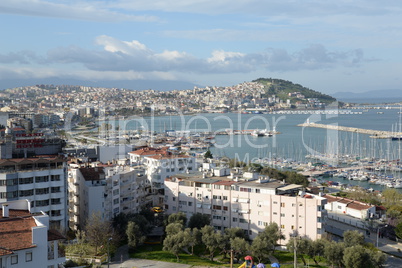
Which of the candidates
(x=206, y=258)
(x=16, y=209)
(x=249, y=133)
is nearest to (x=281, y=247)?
(x=206, y=258)

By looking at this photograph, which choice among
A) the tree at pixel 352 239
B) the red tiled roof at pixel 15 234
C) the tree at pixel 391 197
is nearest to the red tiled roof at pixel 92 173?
the red tiled roof at pixel 15 234

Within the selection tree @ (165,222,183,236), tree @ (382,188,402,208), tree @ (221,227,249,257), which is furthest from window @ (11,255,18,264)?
tree @ (382,188,402,208)

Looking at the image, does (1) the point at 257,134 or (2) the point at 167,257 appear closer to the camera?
(2) the point at 167,257

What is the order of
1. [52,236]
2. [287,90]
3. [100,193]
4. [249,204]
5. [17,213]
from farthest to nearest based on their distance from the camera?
[287,90] → [249,204] → [100,193] → [17,213] → [52,236]

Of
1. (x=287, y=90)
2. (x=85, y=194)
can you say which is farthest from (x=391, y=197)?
(x=287, y=90)

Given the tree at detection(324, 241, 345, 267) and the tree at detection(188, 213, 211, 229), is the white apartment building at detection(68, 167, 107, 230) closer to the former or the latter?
the tree at detection(188, 213, 211, 229)

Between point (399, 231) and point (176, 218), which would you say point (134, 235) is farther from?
point (399, 231)

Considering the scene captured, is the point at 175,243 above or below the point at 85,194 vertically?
below

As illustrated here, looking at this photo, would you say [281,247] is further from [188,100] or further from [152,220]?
[188,100]
